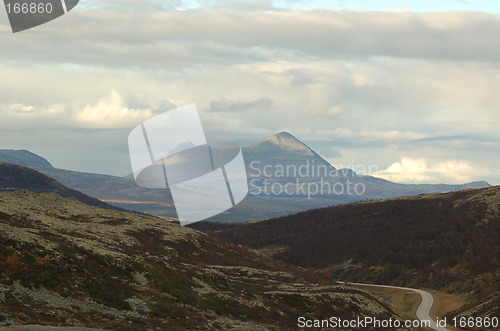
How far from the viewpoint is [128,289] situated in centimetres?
7250

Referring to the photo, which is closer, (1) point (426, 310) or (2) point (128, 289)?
(2) point (128, 289)

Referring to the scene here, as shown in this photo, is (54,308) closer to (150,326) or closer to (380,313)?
(150,326)

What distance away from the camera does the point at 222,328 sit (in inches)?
2608

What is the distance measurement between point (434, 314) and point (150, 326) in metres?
87.2

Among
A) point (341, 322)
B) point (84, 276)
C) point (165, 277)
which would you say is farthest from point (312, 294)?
point (84, 276)

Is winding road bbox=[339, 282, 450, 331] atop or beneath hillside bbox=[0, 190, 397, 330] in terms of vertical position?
beneath

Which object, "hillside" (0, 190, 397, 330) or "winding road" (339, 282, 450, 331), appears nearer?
"hillside" (0, 190, 397, 330)

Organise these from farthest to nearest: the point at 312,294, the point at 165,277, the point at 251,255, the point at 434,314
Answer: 1. the point at 251,255
2. the point at 434,314
3. the point at 312,294
4. the point at 165,277

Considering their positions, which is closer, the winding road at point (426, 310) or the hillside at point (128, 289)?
the hillside at point (128, 289)

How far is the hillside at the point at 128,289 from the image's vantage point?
58469 mm

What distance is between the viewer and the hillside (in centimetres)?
5847

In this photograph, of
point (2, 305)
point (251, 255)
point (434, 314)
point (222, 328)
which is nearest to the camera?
point (2, 305)

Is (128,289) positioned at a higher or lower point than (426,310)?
higher

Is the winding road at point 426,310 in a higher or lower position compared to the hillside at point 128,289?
lower
